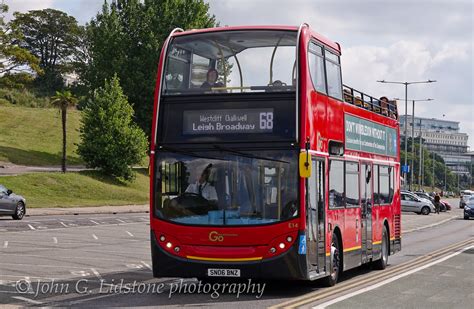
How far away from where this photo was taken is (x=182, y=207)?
14.2 m

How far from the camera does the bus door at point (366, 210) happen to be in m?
18.1

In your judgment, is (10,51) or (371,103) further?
(10,51)

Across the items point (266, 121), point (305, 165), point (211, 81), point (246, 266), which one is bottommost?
point (246, 266)

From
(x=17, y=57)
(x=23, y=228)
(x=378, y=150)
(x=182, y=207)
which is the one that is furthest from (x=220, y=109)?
(x=17, y=57)

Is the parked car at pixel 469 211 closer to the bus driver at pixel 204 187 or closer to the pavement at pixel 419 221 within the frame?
the pavement at pixel 419 221

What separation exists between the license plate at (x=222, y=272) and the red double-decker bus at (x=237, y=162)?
0.02 meters

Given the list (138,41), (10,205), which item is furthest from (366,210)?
(138,41)

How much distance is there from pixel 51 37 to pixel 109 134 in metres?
64.1

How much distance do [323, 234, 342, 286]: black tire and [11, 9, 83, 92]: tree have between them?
4273 inches

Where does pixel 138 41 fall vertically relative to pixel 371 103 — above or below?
above

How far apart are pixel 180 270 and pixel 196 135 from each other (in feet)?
6.95

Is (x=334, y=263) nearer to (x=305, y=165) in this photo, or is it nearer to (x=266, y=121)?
(x=305, y=165)

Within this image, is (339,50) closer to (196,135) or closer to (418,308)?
(196,135)

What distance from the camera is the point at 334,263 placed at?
15758mm
